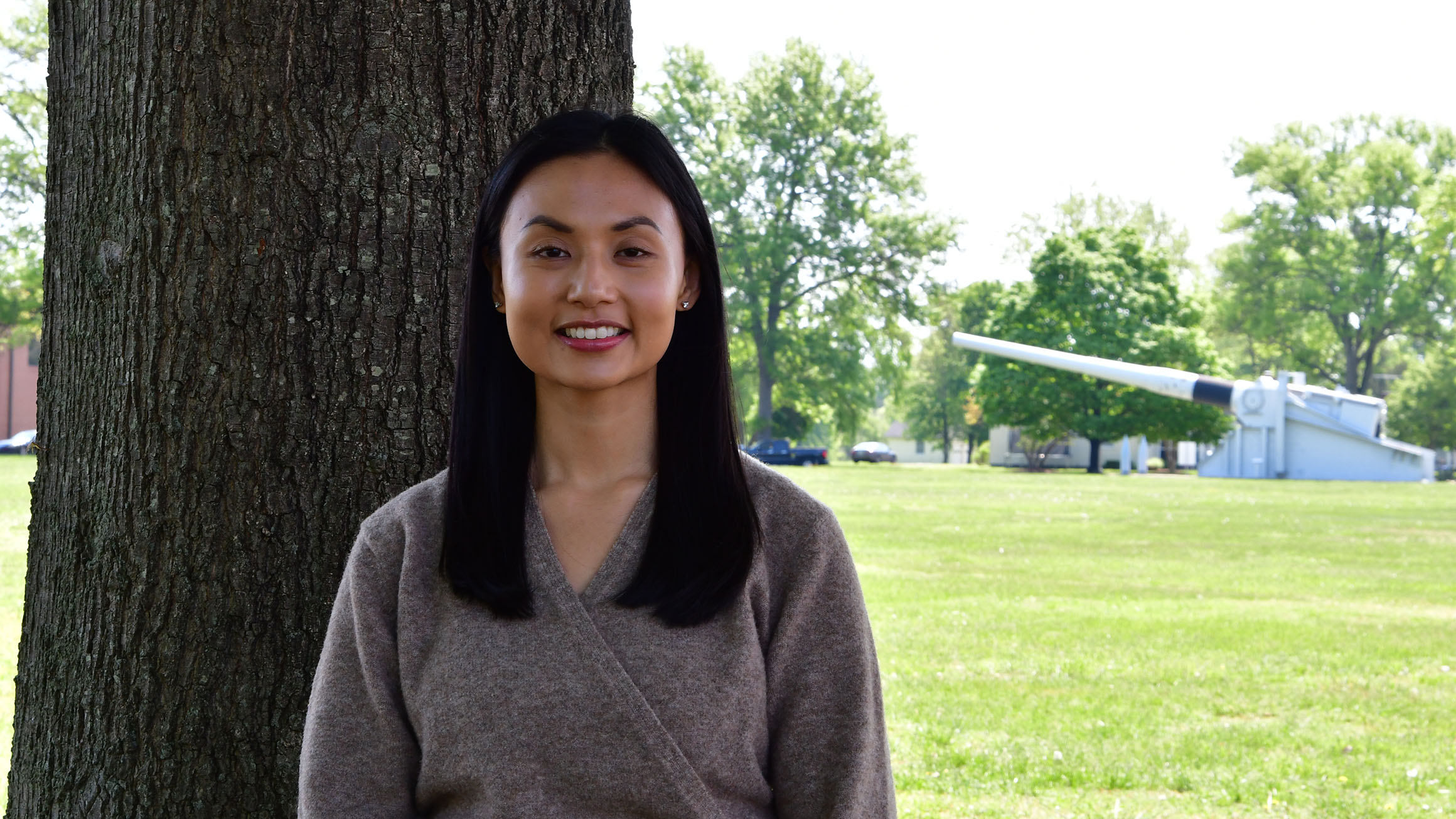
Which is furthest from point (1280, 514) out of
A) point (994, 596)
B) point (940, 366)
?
point (940, 366)

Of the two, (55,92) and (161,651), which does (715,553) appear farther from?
(55,92)

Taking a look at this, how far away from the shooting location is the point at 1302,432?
42.7 metres

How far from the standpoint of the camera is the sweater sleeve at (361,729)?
179 centimetres

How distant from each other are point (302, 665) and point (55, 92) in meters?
1.34

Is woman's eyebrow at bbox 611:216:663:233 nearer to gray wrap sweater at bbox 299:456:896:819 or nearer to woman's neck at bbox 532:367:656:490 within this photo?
woman's neck at bbox 532:367:656:490

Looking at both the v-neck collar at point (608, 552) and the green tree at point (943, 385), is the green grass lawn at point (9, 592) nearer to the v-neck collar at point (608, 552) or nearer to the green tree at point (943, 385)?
the v-neck collar at point (608, 552)

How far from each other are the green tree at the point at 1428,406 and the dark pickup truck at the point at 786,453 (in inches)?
899

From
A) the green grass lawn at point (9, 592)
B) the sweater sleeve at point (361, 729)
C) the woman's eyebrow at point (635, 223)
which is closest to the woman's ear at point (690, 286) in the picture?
the woman's eyebrow at point (635, 223)

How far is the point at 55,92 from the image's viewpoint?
9.21 ft

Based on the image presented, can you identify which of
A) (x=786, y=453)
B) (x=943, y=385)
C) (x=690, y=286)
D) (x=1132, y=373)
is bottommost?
(x=786, y=453)

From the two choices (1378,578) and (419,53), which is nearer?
(419,53)

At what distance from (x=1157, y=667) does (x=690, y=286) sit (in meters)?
6.61

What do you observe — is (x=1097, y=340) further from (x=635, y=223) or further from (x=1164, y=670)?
(x=635, y=223)

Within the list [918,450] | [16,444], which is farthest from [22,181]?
[918,450]
